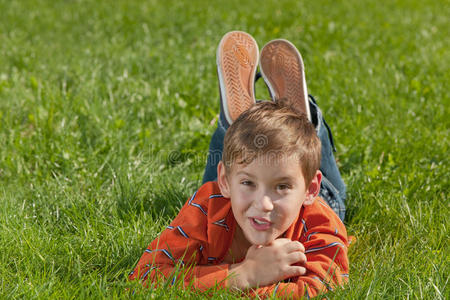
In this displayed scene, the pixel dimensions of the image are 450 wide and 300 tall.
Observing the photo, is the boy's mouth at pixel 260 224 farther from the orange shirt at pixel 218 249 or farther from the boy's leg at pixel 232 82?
the boy's leg at pixel 232 82

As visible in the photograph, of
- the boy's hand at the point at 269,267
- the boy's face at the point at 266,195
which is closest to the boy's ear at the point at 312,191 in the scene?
the boy's face at the point at 266,195

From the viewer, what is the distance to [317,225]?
239 cm

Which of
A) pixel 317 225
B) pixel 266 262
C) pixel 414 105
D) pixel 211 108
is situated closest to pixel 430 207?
pixel 317 225

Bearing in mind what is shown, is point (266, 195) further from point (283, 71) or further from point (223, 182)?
point (283, 71)

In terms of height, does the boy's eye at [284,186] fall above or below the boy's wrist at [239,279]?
above

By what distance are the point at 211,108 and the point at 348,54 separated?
196cm

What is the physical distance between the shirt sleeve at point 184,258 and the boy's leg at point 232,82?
2.37 feet

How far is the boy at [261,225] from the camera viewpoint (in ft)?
7.04

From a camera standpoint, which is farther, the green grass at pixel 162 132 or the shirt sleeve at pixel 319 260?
the green grass at pixel 162 132

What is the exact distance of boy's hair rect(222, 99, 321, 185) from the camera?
2.15 meters

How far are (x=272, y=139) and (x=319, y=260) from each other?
1.82ft

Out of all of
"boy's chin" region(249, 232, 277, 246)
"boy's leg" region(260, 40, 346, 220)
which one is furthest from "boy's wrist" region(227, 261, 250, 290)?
"boy's leg" region(260, 40, 346, 220)

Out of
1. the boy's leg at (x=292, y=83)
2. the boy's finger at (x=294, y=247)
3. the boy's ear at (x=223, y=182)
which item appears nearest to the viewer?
the boy's finger at (x=294, y=247)

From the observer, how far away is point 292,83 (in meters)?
3.25
